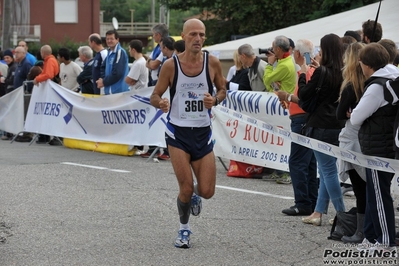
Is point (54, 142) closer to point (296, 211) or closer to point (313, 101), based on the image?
point (296, 211)

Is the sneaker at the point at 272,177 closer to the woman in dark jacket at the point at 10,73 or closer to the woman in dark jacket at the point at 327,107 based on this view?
the woman in dark jacket at the point at 327,107

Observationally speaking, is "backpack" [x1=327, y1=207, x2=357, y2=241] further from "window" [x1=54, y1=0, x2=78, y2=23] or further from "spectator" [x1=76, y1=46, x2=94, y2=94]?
"window" [x1=54, y1=0, x2=78, y2=23]

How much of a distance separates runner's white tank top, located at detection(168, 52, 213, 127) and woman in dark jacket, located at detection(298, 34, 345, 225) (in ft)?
3.87

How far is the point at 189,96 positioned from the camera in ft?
24.1

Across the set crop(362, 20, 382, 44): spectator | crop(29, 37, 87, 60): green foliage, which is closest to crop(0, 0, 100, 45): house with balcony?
crop(29, 37, 87, 60): green foliage

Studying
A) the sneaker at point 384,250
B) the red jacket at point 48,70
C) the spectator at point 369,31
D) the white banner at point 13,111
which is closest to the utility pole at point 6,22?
the white banner at point 13,111

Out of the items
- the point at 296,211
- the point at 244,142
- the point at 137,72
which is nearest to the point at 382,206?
the point at 296,211

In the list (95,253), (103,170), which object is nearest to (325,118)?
(95,253)

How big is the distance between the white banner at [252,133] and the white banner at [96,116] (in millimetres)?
1346

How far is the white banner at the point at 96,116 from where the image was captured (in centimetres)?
1382

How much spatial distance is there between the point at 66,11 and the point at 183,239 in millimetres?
66539

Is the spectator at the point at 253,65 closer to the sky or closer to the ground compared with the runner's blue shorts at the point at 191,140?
closer to the sky

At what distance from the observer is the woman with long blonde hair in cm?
706

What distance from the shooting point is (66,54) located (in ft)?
54.1
